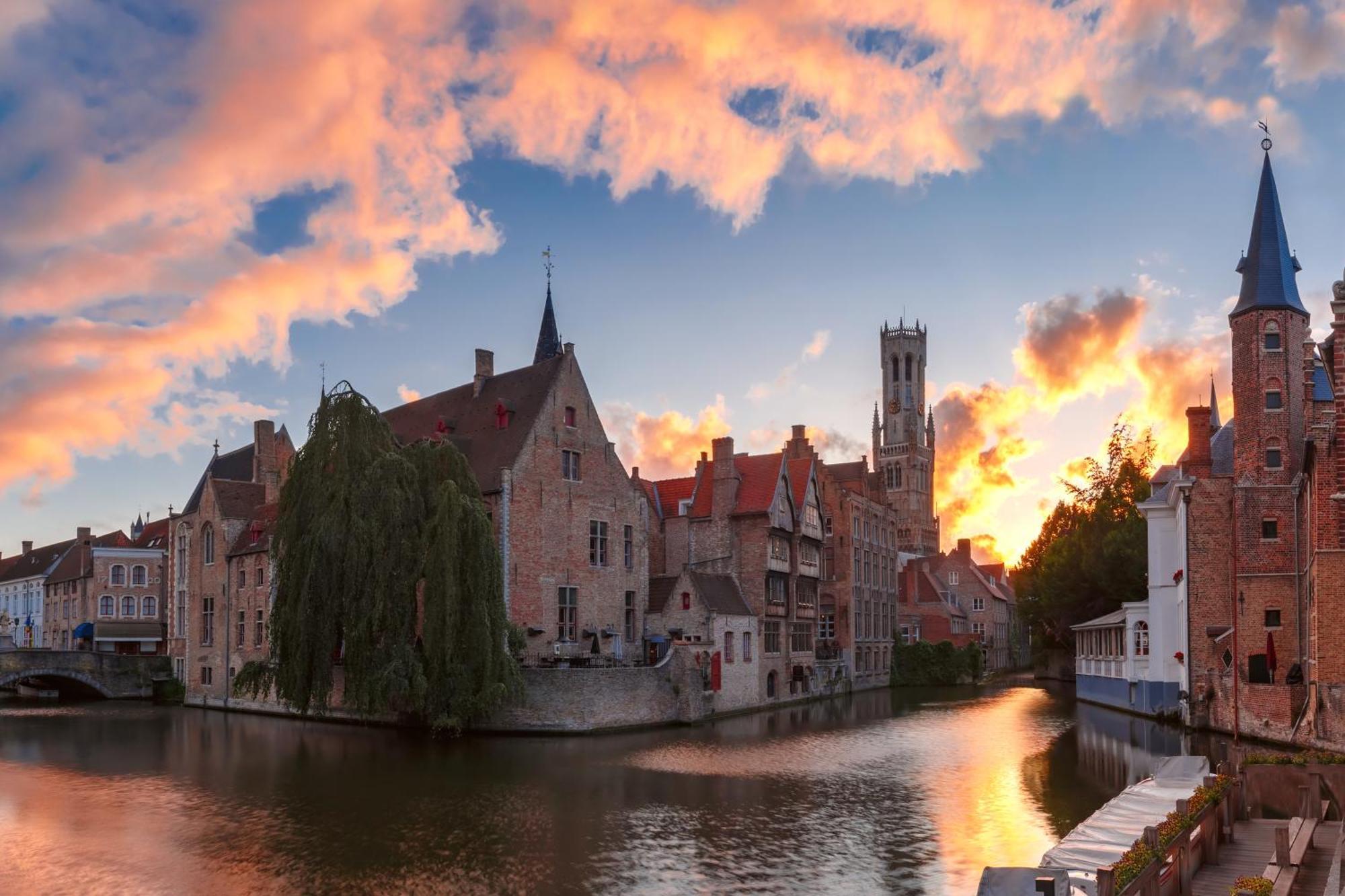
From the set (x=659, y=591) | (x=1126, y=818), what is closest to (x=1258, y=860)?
(x=1126, y=818)

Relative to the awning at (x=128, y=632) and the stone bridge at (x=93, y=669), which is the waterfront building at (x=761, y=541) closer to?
the stone bridge at (x=93, y=669)

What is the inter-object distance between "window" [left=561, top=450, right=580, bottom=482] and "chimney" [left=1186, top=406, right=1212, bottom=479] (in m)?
21.9

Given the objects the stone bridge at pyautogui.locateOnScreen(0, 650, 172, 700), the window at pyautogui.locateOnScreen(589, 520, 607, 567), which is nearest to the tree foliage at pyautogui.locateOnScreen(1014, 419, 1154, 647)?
the window at pyautogui.locateOnScreen(589, 520, 607, 567)

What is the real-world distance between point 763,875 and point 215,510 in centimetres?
4105

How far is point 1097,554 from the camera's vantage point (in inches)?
2189

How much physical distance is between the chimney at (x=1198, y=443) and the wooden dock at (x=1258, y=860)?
20981 millimetres

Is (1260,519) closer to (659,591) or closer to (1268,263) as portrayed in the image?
(1268,263)

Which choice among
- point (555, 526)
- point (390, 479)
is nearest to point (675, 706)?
point (555, 526)

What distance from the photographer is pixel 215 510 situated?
166 ft

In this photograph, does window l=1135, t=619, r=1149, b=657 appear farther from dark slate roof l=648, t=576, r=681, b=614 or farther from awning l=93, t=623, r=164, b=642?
awning l=93, t=623, r=164, b=642

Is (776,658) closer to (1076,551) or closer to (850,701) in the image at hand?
(850,701)

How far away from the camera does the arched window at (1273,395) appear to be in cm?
3422

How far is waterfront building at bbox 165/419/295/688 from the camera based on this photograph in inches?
1957

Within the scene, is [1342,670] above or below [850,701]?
above
